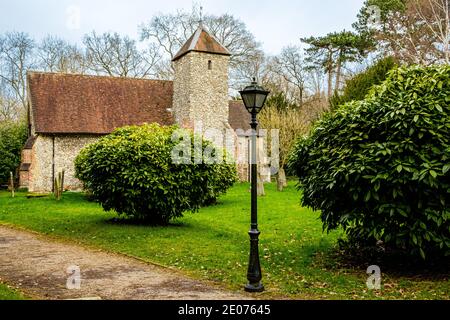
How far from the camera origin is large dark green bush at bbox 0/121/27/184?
106 feet

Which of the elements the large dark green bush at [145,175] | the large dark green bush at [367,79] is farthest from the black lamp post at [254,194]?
the large dark green bush at [367,79]

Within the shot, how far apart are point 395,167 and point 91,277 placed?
591 cm

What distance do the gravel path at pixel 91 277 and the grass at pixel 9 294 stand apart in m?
0.27

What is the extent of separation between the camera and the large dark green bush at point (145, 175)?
14477mm

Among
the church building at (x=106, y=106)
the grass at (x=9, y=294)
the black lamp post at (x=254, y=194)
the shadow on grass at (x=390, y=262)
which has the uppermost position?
the church building at (x=106, y=106)

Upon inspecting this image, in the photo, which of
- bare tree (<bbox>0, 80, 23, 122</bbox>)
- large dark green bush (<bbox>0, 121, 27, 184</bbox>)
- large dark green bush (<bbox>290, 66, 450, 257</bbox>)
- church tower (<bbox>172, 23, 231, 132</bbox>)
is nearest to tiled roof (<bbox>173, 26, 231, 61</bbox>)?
church tower (<bbox>172, 23, 231, 132</bbox>)

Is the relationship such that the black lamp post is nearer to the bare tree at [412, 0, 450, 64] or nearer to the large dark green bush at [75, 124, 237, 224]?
the large dark green bush at [75, 124, 237, 224]

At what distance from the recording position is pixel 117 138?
50.7 ft

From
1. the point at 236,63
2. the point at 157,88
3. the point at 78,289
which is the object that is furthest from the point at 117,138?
the point at 236,63

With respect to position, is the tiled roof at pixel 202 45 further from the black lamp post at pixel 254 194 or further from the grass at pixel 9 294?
the grass at pixel 9 294

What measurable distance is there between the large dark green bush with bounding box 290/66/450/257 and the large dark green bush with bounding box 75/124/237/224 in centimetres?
580

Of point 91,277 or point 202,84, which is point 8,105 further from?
point 91,277

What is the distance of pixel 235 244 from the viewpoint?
12.4 meters
